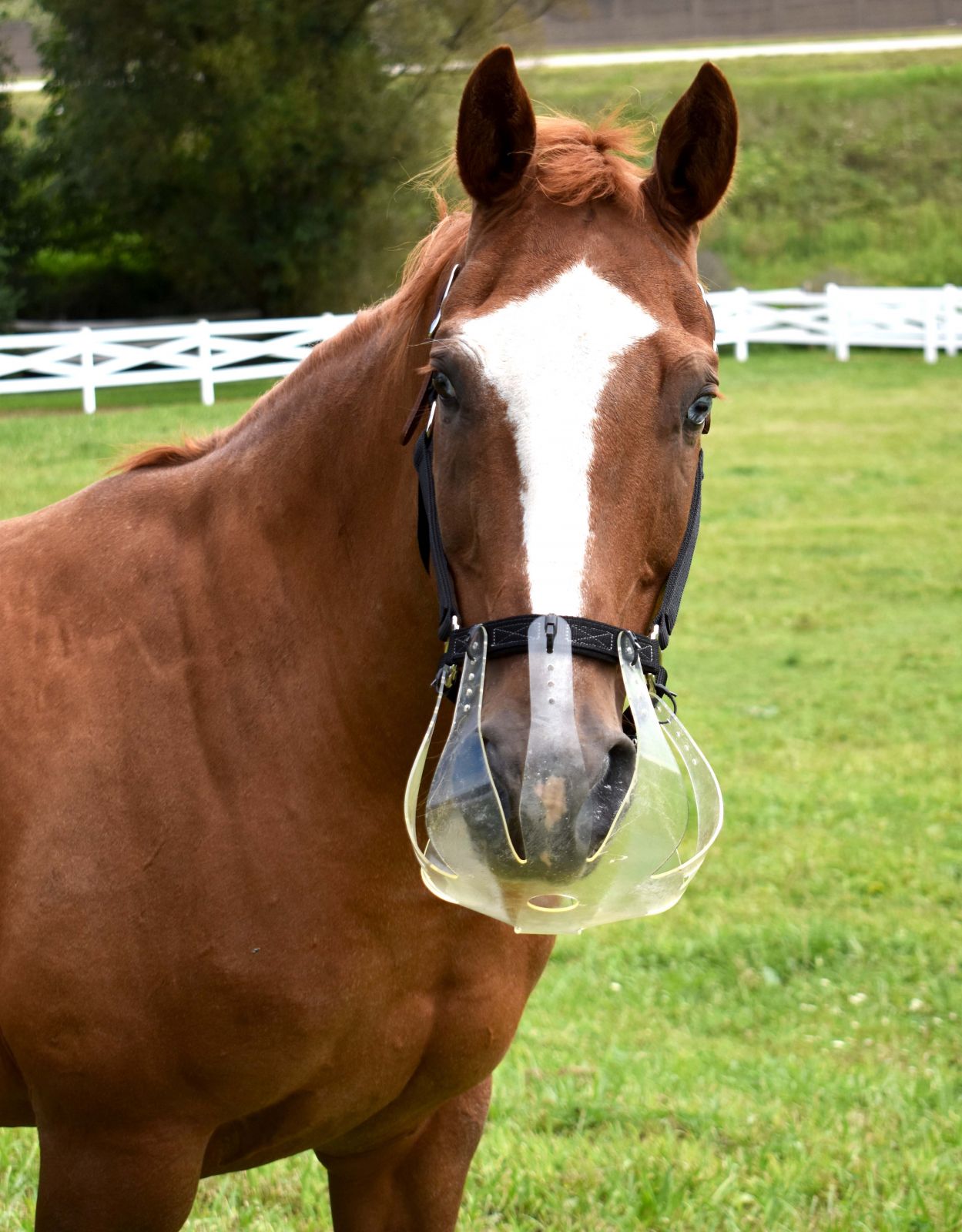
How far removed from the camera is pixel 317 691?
2260 millimetres

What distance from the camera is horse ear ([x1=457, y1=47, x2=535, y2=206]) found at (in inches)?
79.3

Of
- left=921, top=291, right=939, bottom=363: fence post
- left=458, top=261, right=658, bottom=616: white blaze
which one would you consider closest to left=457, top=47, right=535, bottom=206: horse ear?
left=458, top=261, right=658, bottom=616: white blaze

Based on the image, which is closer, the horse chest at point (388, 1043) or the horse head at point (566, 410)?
the horse head at point (566, 410)

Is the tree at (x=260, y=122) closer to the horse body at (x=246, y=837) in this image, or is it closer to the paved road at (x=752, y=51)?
the paved road at (x=752, y=51)

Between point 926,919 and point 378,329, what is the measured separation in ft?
11.7

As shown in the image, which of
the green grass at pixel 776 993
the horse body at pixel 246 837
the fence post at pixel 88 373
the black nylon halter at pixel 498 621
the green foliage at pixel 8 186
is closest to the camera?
the black nylon halter at pixel 498 621

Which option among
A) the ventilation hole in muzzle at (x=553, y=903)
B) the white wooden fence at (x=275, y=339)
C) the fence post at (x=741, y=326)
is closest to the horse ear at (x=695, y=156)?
the ventilation hole in muzzle at (x=553, y=903)

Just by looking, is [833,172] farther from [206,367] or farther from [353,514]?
[353,514]

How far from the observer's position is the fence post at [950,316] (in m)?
20.9

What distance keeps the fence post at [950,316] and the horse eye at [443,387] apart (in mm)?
20791

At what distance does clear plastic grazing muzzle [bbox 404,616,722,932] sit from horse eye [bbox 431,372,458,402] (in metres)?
0.33

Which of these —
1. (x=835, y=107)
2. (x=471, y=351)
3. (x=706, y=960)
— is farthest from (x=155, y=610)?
(x=835, y=107)

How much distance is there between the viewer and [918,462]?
→ 13852 mm

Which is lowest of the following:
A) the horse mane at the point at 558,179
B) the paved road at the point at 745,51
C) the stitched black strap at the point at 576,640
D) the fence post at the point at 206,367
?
the fence post at the point at 206,367
